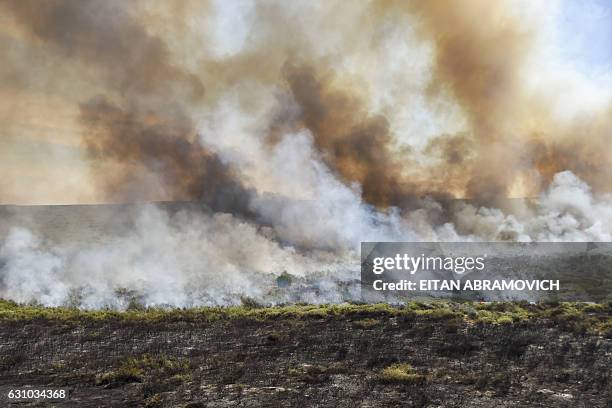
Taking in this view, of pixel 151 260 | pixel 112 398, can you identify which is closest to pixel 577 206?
pixel 151 260

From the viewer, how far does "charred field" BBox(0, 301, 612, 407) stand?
17875 mm

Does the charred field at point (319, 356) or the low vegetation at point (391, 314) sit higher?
the low vegetation at point (391, 314)

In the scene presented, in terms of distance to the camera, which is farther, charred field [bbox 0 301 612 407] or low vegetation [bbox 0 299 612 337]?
low vegetation [bbox 0 299 612 337]

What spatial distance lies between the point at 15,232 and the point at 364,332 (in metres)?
49.6

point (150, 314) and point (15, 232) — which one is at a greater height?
point (15, 232)

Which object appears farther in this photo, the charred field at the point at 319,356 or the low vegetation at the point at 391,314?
the low vegetation at the point at 391,314

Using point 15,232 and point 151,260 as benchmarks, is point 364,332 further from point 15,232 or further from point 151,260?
point 15,232

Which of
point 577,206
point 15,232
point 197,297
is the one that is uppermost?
point 577,206

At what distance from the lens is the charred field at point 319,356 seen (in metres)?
17.9

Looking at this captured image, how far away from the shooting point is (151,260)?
171ft

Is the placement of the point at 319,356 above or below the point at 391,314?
below

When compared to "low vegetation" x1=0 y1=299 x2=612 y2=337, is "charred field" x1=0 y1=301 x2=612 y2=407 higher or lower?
lower

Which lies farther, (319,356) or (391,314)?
(391,314)

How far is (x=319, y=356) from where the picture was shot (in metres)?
23.4
